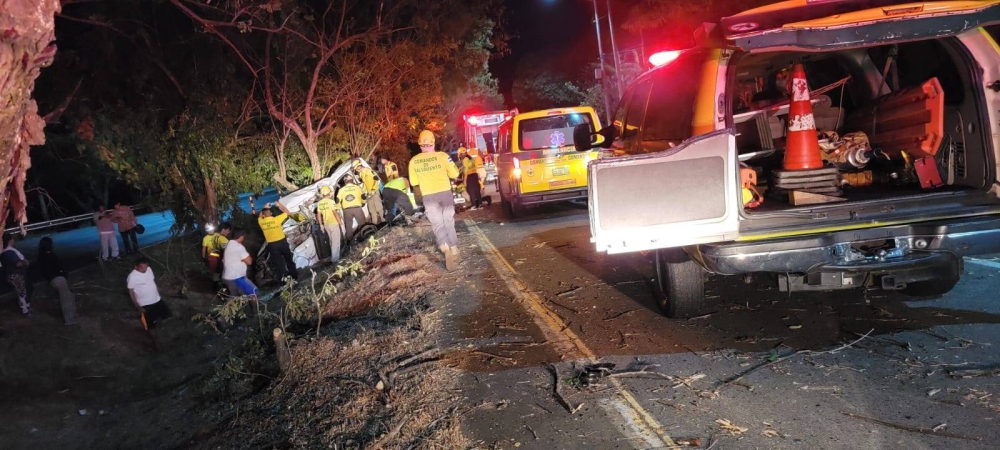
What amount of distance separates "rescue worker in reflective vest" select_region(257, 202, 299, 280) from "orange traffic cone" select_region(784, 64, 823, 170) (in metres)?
8.70

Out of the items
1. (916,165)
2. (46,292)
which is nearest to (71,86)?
(46,292)

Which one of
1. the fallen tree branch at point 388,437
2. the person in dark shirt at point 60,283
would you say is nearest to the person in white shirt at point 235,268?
the person in dark shirt at point 60,283

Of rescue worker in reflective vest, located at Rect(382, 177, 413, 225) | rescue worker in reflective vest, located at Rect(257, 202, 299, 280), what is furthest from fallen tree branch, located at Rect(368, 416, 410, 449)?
rescue worker in reflective vest, located at Rect(382, 177, 413, 225)

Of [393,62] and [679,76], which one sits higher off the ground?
[393,62]

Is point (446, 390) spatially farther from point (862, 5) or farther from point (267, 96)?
point (267, 96)

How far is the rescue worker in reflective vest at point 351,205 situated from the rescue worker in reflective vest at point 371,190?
219 millimetres

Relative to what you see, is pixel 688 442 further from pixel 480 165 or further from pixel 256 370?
pixel 480 165

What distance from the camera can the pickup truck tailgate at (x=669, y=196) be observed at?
419cm

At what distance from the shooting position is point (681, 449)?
3262 mm

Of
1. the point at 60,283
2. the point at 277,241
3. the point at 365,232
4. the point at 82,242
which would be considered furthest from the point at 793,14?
the point at 82,242

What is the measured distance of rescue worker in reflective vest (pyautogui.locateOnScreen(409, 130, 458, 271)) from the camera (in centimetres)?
786

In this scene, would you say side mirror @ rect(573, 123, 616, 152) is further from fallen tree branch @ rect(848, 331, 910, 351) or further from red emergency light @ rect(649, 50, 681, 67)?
fallen tree branch @ rect(848, 331, 910, 351)

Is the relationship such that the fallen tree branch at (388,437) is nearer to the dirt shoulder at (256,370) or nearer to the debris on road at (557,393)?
the dirt shoulder at (256,370)

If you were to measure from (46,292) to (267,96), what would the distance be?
654 centimetres
